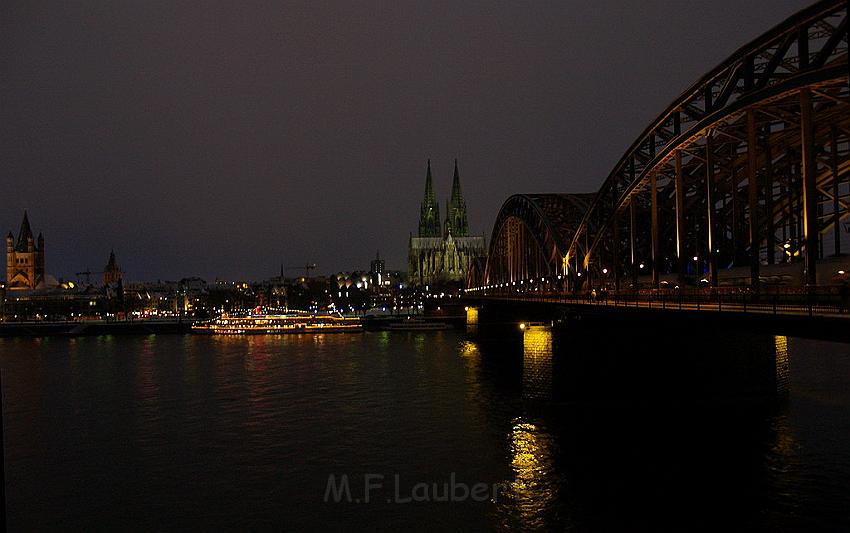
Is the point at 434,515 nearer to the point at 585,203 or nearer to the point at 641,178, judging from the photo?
the point at 641,178

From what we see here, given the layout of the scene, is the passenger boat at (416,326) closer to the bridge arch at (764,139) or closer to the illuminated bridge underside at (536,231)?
the illuminated bridge underside at (536,231)

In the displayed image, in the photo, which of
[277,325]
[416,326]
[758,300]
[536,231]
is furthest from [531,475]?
[277,325]

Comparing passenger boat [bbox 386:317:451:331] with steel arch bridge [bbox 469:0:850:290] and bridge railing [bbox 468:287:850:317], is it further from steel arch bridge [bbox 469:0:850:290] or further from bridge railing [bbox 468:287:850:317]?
bridge railing [bbox 468:287:850:317]

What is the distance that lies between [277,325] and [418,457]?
110048 millimetres

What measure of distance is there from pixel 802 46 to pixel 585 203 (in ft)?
206

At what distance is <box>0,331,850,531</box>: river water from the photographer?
26297mm

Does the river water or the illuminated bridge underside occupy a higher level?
the illuminated bridge underside

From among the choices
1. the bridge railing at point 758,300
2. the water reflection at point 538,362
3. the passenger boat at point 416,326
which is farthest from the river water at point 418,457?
the passenger boat at point 416,326

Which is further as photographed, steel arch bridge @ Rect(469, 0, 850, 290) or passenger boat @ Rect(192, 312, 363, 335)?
passenger boat @ Rect(192, 312, 363, 335)

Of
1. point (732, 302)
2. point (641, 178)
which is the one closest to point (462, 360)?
point (641, 178)

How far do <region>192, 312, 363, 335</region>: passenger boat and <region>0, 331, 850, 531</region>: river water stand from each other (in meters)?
73.4

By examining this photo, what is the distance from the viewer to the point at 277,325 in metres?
141

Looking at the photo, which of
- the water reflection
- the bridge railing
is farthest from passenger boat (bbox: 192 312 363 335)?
the bridge railing

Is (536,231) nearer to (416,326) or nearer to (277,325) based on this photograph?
(416,326)
